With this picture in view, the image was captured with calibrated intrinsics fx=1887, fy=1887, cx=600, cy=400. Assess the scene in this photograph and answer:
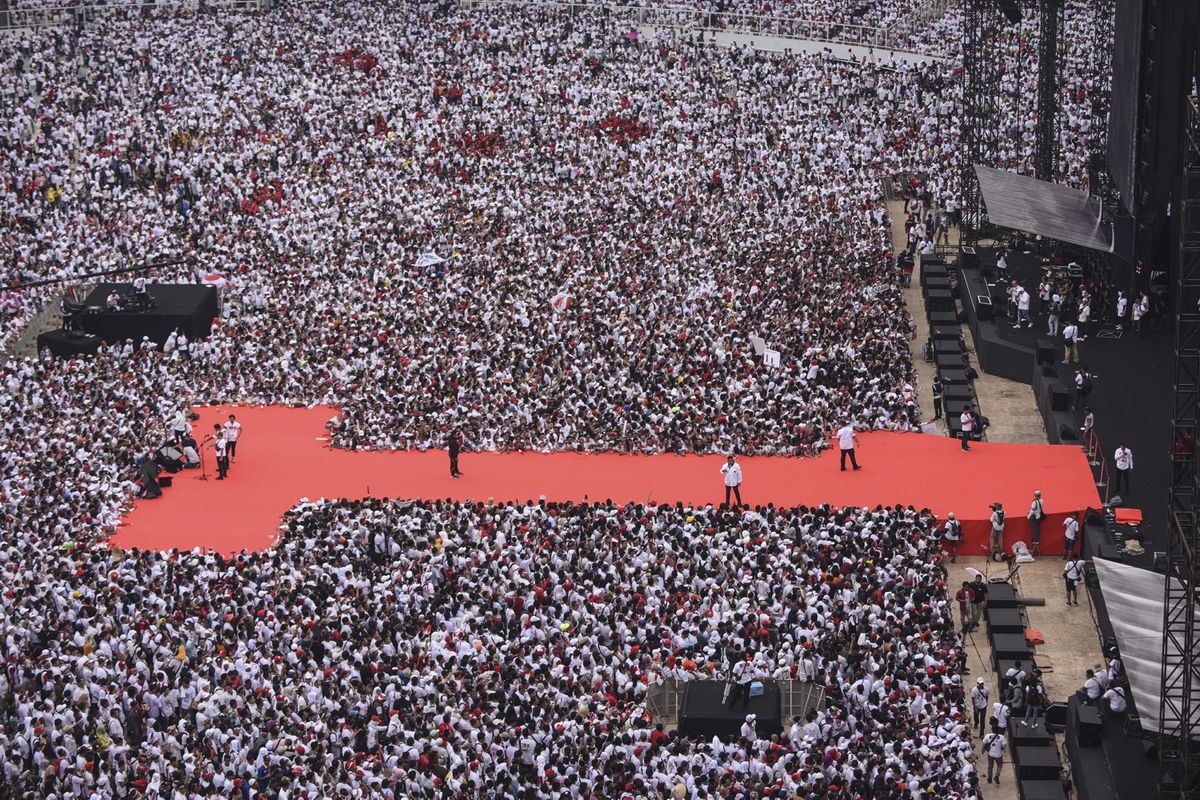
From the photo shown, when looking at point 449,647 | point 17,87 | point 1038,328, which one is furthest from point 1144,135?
point 17,87

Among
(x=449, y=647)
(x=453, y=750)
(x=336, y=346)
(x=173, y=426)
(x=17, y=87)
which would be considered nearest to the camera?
(x=453, y=750)

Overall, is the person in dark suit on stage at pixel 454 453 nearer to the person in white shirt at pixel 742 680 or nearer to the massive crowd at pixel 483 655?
the massive crowd at pixel 483 655

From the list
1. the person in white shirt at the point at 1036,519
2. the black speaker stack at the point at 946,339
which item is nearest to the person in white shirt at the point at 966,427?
the black speaker stack at the point at 946,339

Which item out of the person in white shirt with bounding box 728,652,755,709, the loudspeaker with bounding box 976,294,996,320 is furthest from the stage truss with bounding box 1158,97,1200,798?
the loudspeaker with bounding box 976,294,996,320

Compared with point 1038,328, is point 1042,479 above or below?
below

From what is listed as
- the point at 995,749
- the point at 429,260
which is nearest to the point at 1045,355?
the point at 995,749

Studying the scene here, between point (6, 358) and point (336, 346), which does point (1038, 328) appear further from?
point (6, 358)
